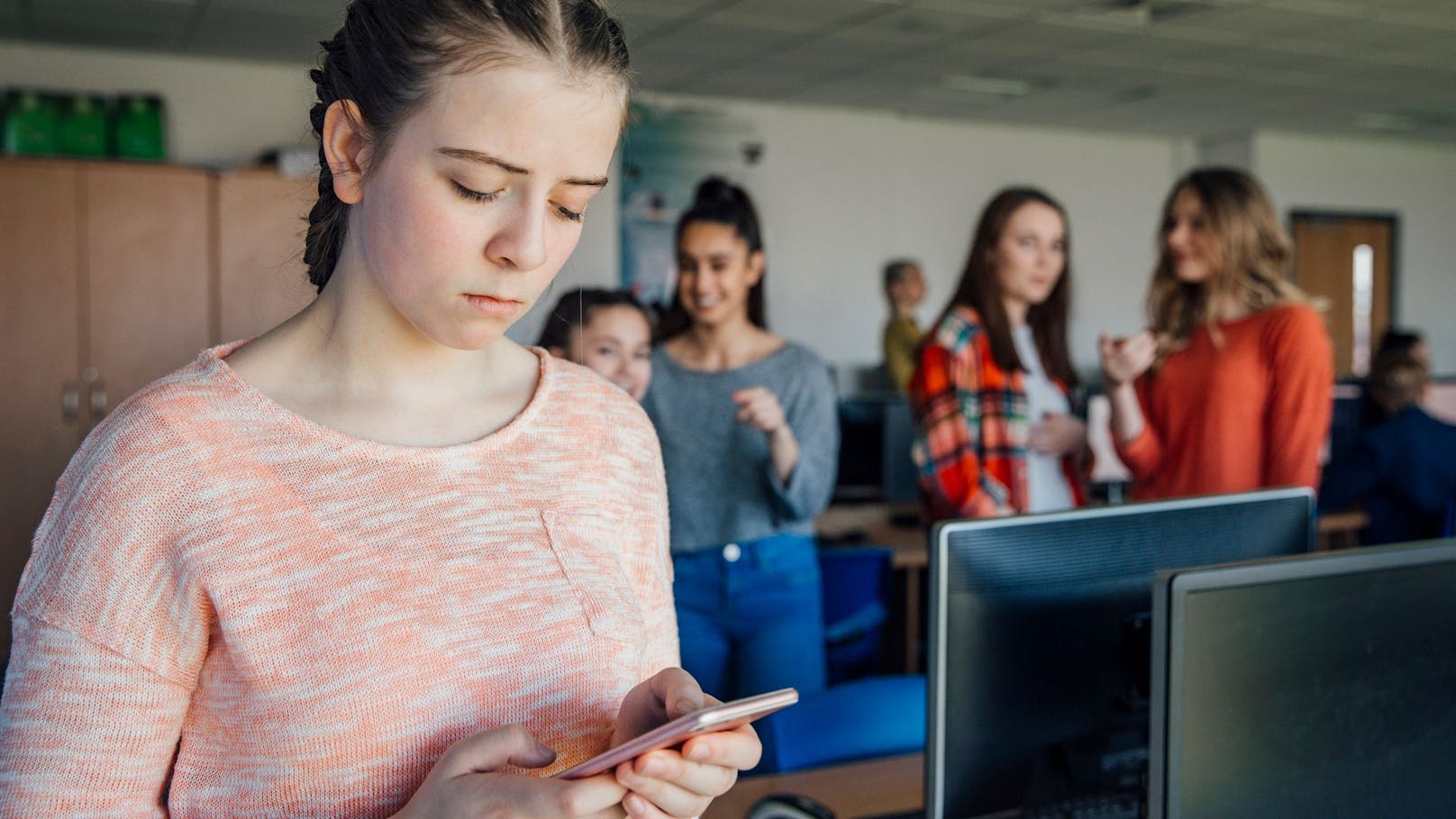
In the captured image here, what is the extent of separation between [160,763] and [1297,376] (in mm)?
2085

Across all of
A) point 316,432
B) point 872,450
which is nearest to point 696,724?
point 316,432

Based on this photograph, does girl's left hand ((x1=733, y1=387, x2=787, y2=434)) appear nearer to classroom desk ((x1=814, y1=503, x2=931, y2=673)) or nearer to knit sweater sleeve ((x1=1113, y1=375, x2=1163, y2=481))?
knit sweater sleeve ((x1=1113, y1=375, x2=1163, y2=481))

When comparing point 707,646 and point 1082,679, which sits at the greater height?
point 1082,679

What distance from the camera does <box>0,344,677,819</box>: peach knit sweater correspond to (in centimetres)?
75

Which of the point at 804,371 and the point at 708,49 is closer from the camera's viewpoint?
the point at 804,371

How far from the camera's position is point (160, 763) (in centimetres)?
78

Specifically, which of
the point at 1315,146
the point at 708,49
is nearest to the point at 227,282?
the point at 708,49

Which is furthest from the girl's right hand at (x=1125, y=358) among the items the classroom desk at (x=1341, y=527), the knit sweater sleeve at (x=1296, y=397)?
the classroom desk at (x=1341, y=527)

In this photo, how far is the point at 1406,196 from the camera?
9961 mm

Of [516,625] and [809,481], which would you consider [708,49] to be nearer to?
[809,481]

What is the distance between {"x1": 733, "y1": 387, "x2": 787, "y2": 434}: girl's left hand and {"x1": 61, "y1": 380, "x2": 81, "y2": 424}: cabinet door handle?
3.77m

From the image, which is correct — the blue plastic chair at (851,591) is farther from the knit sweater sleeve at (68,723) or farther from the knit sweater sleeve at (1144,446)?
the knit sweater sleeve at (68,723)

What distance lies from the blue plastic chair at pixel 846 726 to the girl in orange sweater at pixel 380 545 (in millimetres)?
729

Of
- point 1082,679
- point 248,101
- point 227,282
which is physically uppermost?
point 248,101
